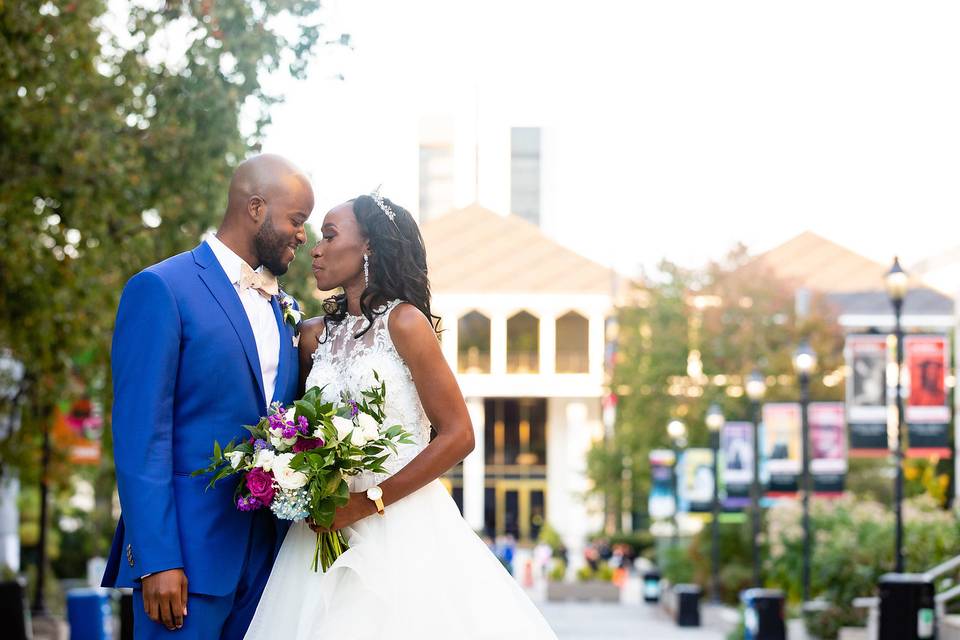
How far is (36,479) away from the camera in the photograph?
2708 centimetres

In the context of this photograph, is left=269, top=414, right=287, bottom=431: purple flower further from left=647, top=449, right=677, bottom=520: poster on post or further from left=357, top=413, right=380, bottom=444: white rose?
left=647, top=449, right=677, bottom=520: poster on post

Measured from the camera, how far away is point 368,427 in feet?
16.6

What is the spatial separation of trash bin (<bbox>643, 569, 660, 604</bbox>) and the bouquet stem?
40583 mm

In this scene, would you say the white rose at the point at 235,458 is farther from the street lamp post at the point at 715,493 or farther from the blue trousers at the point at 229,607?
the street lamp post at the point at 715,493

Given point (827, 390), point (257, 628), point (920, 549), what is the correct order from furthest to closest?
point (827, 390)
point (920, 549)
point (257, 628)

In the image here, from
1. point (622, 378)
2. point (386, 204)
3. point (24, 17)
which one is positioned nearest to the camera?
point (386, 204)

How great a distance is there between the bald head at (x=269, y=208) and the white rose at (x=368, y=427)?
0.63 meters

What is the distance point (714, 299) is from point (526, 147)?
90425mm

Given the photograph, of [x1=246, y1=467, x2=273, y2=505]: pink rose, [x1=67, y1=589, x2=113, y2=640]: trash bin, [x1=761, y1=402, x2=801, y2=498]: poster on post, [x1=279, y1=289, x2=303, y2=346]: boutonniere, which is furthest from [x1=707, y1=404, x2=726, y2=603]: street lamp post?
[x1=246, y1=467, x2=273, y2=505]: pink rose

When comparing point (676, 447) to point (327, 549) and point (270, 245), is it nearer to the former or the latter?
point (327, 549)

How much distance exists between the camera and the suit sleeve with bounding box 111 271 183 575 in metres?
4.79

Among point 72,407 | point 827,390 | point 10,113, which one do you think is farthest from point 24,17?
point 827,390

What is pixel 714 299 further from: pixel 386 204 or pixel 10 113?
pixel 386 204

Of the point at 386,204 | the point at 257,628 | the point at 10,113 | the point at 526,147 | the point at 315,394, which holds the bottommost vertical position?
the point at 257,628
